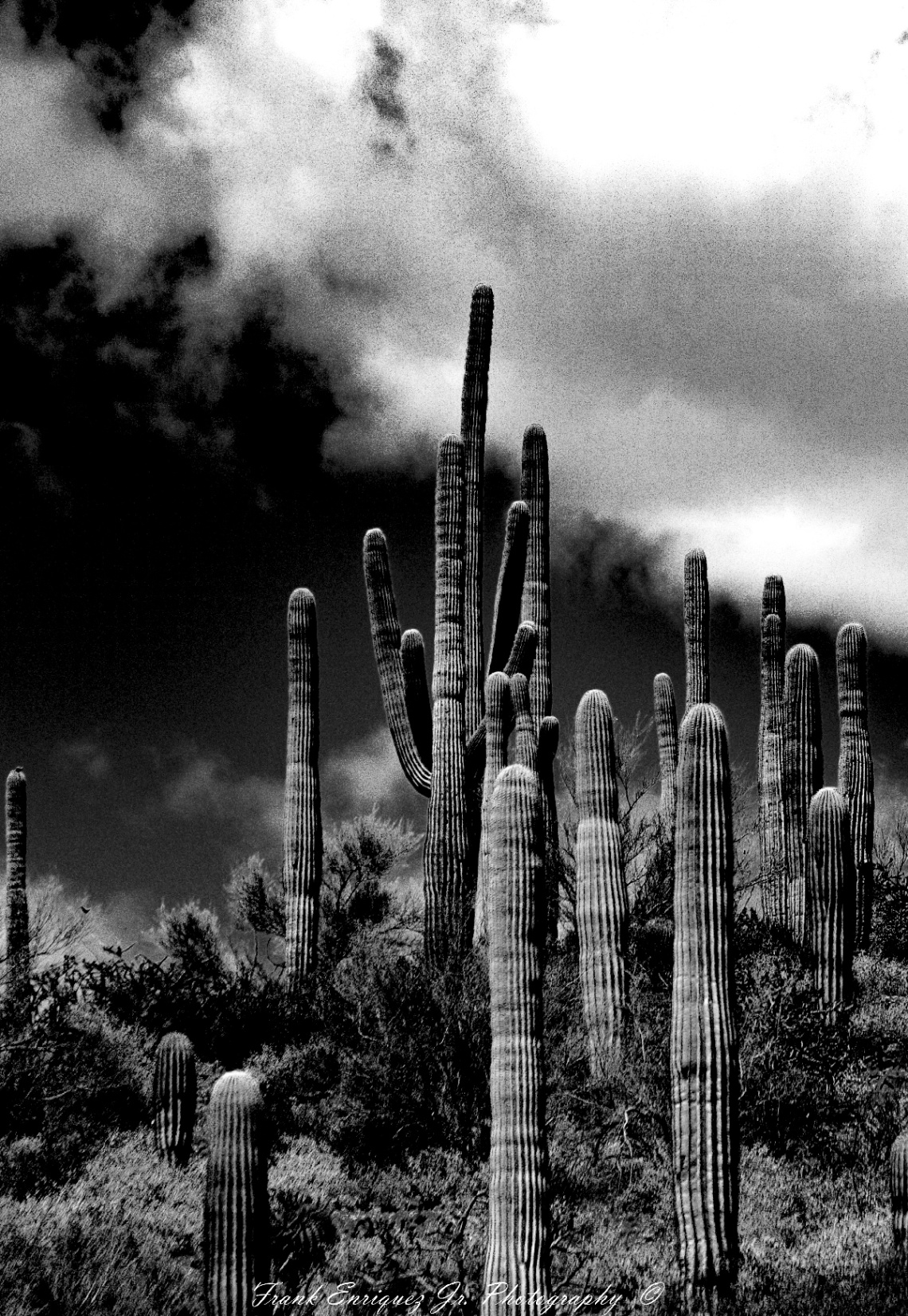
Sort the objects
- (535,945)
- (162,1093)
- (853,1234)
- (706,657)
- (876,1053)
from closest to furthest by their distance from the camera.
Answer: (535,945) < (853,1234) < (162,1093) < (876,1053) < (706,657)

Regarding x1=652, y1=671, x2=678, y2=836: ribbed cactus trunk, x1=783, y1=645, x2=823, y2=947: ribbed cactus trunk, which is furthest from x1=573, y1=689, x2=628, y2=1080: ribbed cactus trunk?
x1=652, y1=671, x2=678, y2=836: ribbed cactus trunk

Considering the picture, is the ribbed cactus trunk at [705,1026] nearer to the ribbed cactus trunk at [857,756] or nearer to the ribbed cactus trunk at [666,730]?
the ribbed cactus trunk at [857,756]

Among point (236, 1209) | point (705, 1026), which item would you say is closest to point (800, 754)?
point (705, 1026)

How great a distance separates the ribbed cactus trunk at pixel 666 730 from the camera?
69.8 feet

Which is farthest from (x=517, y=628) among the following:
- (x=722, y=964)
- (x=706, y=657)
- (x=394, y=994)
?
(x=722, y=964)

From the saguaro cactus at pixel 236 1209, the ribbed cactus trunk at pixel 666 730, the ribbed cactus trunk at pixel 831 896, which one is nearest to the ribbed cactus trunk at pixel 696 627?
the ribbed cactus trunk at pixel 666 730

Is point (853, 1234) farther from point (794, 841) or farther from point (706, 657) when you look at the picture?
point (706, 657)

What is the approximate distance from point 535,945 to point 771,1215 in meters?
3.81

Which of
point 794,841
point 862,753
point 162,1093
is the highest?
point 862,753

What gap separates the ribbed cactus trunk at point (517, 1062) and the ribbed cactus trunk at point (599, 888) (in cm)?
361

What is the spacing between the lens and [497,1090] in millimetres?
9586

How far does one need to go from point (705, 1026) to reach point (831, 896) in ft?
16.1

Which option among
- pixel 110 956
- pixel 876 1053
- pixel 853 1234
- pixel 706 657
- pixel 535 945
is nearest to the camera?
pixel 535 945

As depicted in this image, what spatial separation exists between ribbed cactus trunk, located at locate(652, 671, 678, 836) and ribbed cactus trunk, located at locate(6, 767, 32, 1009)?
33.0 ft
